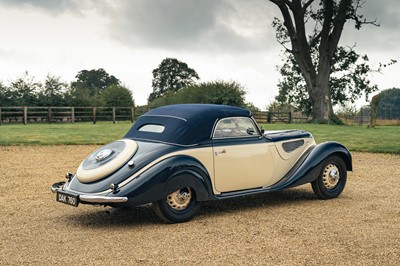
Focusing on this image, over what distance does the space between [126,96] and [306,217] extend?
4550 cm

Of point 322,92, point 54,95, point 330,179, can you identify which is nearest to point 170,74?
point 54,95

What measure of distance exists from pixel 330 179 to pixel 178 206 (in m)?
2.99

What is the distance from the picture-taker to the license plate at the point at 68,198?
6.72 metres

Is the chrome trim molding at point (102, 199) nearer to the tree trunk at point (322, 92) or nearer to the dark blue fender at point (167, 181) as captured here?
the dark blue fender at point (167, 181)

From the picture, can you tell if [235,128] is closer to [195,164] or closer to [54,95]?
[195,164]

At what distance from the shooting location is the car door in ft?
24.5

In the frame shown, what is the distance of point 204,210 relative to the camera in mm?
7914

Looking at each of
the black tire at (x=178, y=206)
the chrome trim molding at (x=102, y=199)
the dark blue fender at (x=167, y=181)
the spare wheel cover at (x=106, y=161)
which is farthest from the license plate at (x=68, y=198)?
the black tire at (x=178, y=206)

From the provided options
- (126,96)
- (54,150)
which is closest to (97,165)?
(54,150)

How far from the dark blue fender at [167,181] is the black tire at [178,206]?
0.10 meters

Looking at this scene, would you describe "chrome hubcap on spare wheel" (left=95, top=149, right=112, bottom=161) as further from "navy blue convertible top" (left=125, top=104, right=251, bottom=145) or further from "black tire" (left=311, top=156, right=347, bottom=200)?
"black tire" (left=311, top=156, right=347, bottom=200)

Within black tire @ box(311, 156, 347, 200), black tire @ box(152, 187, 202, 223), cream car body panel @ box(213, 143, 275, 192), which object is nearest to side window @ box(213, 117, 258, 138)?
cream car body panel @ box(213, 143, 275, 192)

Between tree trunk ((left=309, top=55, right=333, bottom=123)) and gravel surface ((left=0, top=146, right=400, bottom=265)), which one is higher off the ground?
tree trunk ((left=309, top=55, right=333, bottom=123))

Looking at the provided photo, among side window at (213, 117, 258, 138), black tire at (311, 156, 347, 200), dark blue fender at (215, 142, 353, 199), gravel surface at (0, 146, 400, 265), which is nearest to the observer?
gravel surface at (0, 146, 400, 265)
